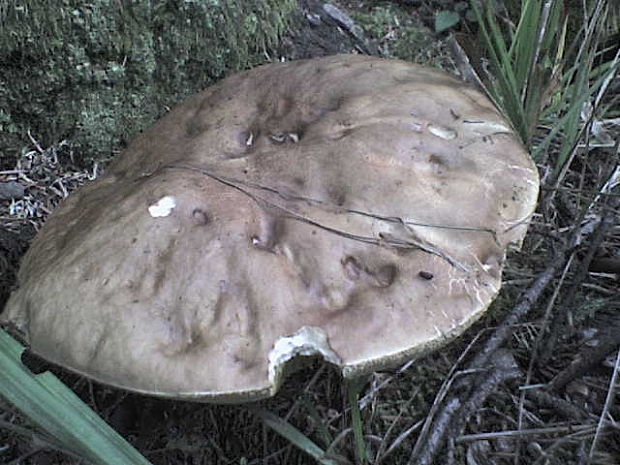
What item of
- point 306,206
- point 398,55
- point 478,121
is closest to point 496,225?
point 478,121

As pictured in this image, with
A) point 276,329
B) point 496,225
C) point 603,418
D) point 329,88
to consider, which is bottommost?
point 603,418

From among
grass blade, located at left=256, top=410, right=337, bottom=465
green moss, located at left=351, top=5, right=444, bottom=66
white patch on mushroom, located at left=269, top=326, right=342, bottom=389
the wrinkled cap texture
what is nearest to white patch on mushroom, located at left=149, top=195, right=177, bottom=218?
the wrinkled cap texture

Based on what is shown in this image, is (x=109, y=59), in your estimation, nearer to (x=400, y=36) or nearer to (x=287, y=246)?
(x=287, y=246)

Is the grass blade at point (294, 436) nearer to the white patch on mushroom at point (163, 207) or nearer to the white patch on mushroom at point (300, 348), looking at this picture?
the white patch on mushroom at point (300, 348)

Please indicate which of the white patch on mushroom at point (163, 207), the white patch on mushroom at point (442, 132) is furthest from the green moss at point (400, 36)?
the white patch on mushroom at point (163, 207)

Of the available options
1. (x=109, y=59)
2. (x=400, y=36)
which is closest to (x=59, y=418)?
(x=109, y=59)

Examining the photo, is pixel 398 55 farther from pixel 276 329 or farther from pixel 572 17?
pixel 276 329

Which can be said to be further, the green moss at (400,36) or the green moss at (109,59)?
the green moss at (400,36)

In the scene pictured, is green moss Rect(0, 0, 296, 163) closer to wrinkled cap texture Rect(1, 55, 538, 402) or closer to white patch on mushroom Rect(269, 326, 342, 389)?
wrinkled cap texture Rect(1, 55, 538, 402)
